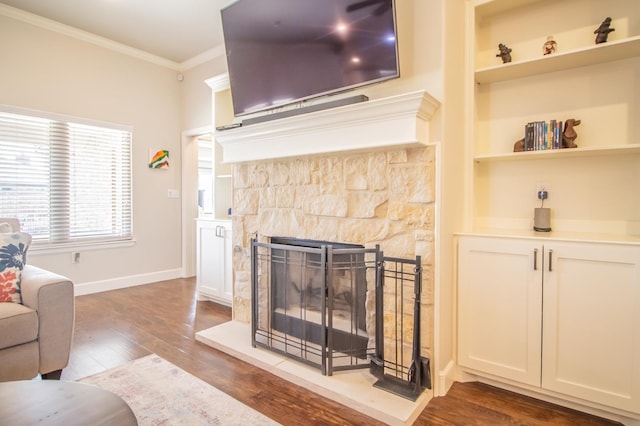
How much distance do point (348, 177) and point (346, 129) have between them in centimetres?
31

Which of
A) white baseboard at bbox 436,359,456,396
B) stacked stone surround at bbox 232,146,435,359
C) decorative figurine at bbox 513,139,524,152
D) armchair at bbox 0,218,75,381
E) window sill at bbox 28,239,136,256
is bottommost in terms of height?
white baseboard at bbox 436,359,456,396

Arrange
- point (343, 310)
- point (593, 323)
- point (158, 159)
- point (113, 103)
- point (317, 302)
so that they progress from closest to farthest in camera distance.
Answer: point (593, 323)
point (343, 310)
point (317, 302)
point (113, 103)
point (158, 159)

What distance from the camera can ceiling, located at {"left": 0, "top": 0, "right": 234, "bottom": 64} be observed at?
3174 millimetres

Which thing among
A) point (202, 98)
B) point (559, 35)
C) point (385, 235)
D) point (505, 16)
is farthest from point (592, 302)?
point (202, 98)

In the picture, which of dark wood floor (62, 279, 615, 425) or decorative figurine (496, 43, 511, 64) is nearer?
dark wood floor (62, 279, 615, 425)

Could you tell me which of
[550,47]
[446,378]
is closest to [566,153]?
[550,47]

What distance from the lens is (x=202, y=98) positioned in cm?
438

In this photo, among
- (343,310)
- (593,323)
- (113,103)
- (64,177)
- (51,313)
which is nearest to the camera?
(593,323)

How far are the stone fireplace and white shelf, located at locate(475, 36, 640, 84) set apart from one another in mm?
645

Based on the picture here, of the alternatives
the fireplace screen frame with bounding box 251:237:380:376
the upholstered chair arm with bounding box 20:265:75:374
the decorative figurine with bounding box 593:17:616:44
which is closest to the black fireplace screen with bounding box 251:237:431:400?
the fireplace screen frame with bounding box 251:237:380:376

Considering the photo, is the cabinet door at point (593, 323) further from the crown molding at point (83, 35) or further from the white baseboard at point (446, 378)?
the crown molding at point (83, 35)

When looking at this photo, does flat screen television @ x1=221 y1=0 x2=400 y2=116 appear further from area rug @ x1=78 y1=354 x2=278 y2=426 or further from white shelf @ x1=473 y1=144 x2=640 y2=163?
area rug @ x1=78 y1=354 x2=278 y2=426

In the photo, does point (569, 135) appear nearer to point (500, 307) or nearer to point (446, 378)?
point (500, 307)

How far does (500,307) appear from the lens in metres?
1.96
